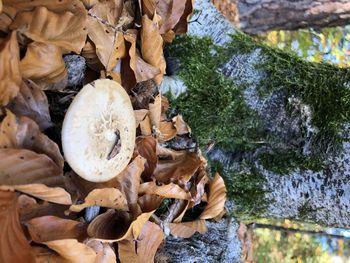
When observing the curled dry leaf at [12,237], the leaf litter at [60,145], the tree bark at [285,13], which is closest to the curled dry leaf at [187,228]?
the leaf litter at [60,145]

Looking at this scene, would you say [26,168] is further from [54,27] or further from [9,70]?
[54,27]

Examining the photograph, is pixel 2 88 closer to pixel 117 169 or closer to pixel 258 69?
pixel 117 169

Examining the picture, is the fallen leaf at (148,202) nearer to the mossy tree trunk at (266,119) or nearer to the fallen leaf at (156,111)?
the fallen leaf at (156,111)

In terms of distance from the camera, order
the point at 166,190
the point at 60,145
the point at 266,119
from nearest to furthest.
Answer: the point at 60,145, the point at 166,190, the point at 266,119

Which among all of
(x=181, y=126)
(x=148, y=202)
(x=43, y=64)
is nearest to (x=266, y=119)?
(x=181, y=126)

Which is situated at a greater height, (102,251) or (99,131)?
(99,131)

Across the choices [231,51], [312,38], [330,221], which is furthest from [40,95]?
[312,38]
